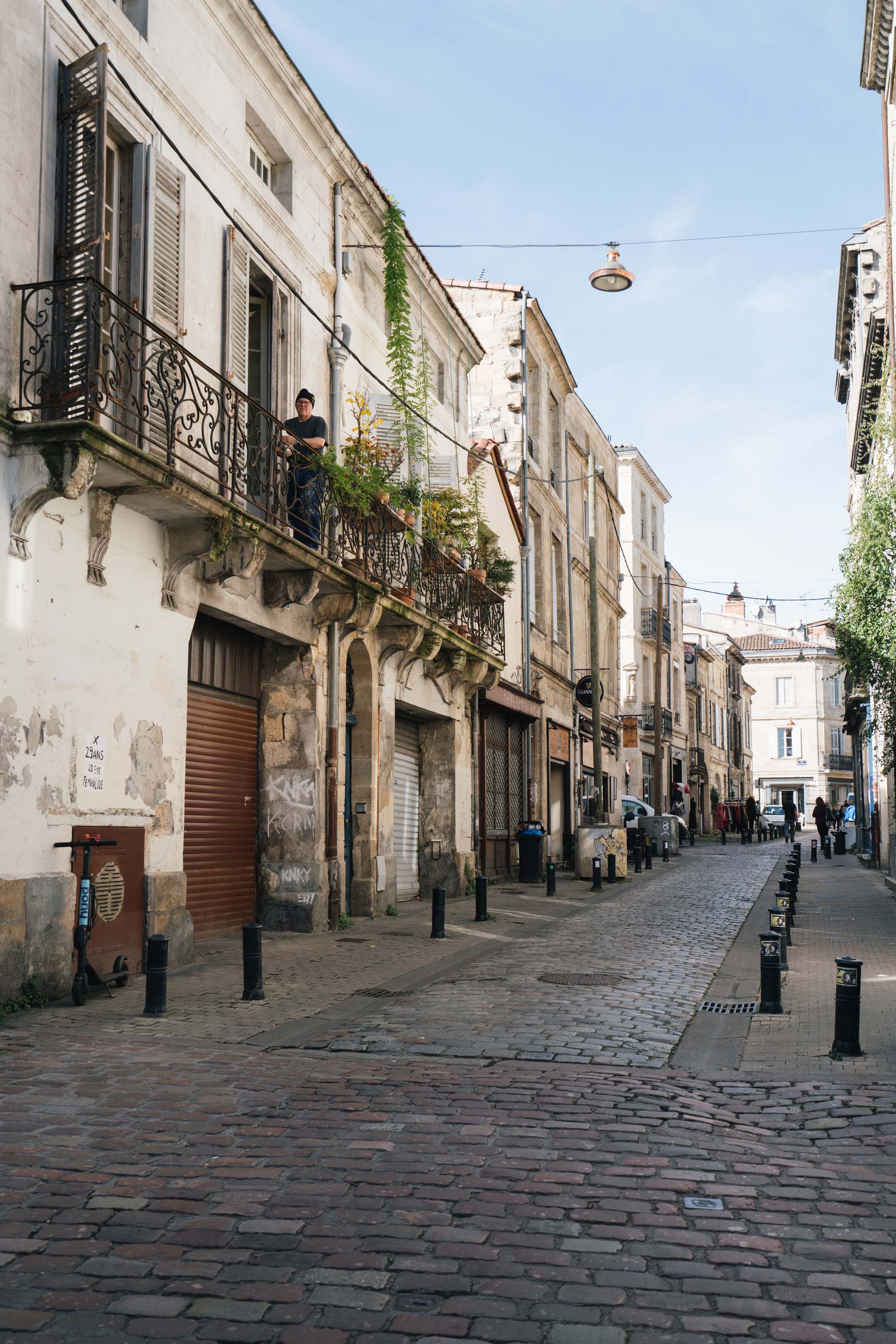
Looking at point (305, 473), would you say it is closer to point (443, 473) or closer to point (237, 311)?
point (237, 311)

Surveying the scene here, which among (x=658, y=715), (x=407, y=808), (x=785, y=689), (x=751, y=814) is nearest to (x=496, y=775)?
(x=407, y=808)

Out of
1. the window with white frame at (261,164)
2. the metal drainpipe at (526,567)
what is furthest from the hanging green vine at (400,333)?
the metal drainpipe at (526,567)

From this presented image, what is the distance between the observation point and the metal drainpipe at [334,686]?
1380 cm

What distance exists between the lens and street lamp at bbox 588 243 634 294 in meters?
17.8

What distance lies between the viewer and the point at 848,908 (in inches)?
667

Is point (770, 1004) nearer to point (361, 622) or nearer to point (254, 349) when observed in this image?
point (361, 622)

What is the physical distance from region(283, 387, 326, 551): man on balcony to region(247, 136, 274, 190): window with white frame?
2517 millimetres

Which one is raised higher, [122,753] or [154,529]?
[154,529]

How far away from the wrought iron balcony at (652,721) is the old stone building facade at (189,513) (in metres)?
28.3

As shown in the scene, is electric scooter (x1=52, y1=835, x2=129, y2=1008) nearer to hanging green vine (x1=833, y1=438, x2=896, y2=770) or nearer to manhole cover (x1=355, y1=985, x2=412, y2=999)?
manhole cover (x1=355, y1=985, x2=412, y2=999)

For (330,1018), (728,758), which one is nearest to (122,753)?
(330,1018)

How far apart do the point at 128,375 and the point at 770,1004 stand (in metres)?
7.07

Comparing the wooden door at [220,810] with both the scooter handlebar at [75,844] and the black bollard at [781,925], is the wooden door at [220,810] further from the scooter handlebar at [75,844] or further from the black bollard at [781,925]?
the black bollard at [781,925]

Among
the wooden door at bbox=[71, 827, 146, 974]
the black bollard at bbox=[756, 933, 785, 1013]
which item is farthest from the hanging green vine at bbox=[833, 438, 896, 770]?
the wooden door at bbox=[71, 827, 146, 974]
